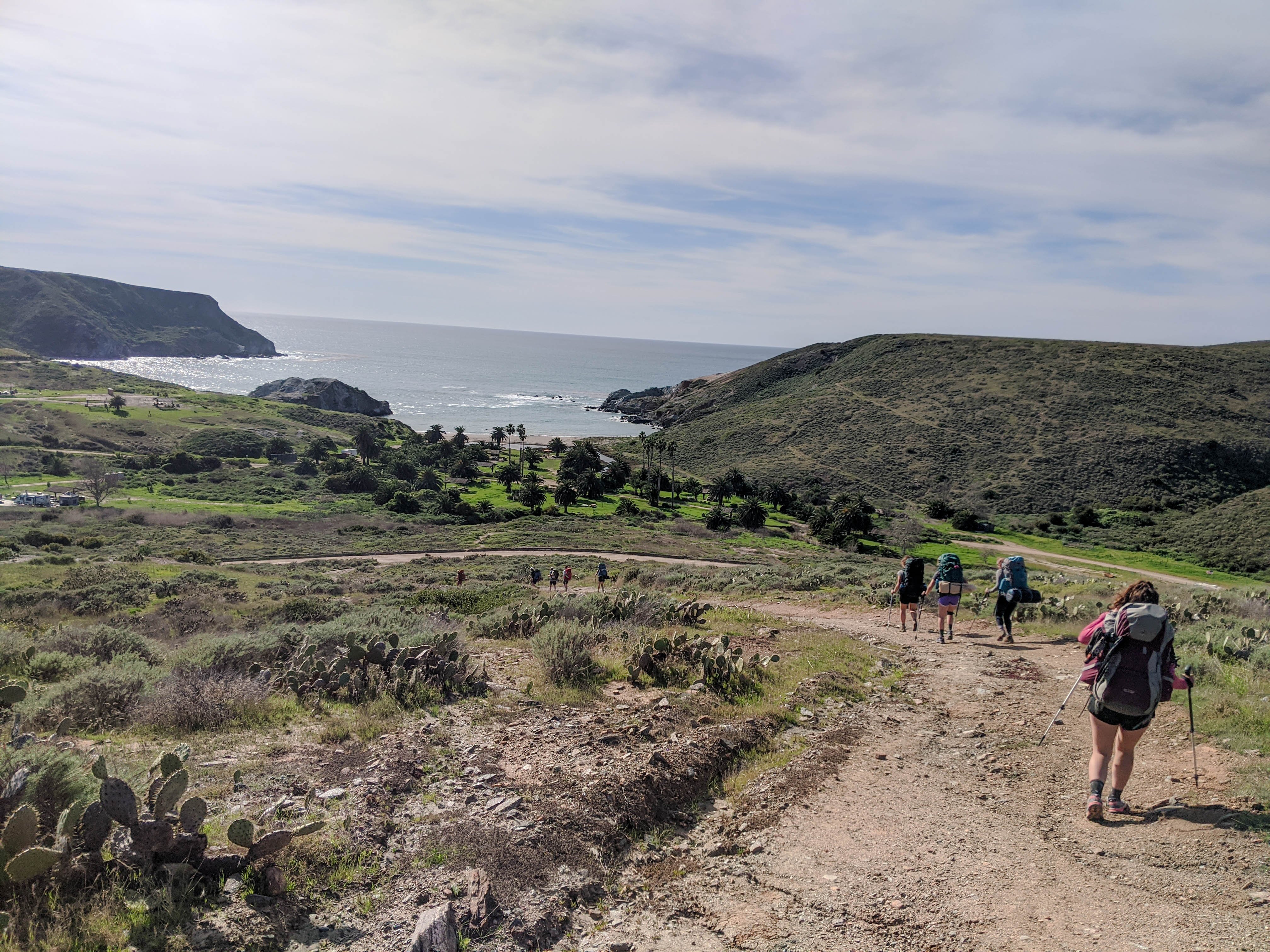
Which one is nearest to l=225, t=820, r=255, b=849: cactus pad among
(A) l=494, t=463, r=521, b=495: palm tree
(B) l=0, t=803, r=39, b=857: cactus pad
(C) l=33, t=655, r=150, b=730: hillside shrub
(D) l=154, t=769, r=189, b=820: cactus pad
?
(D) l=154, t=769, r=189, b=820: cactus pad

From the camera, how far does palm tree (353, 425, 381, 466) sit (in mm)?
84812

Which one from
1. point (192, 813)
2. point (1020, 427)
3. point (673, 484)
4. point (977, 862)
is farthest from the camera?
point (1020, 427)

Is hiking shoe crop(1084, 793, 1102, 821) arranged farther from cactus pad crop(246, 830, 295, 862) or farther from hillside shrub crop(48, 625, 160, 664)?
hillside shrub crop(48, 625, 160, 664)

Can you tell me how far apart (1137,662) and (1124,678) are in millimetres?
156

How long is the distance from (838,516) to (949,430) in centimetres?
3076

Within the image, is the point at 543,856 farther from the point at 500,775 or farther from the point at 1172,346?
the point at 1172,346

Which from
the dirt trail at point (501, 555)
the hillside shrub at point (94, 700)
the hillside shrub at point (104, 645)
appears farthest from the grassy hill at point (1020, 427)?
the hillside shrub at point (94, 700)

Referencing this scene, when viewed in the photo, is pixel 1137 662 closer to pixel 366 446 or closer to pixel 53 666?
pixel 53 666

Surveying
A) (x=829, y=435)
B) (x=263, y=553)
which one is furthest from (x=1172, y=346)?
(x=263, y=553)

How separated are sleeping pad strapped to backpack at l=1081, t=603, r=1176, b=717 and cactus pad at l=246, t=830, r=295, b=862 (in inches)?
234

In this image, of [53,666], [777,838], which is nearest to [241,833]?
[777,838]

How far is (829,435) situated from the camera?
8412cm

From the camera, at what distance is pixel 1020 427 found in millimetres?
73438

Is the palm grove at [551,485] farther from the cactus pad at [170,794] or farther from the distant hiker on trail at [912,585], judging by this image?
the cactus pad at [170,794]
